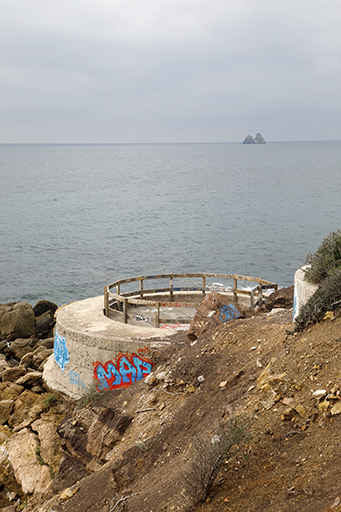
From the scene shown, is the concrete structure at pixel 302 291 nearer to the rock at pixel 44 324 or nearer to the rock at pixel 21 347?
the rock at pixel 21 347

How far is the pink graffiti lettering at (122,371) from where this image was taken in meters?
13.4

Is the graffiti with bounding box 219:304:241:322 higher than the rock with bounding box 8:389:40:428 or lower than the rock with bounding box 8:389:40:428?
higher

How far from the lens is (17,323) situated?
2559 cm

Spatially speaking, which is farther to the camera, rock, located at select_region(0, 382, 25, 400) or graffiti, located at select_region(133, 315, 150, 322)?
rock, located at select_region(0, 382, 25, 400)

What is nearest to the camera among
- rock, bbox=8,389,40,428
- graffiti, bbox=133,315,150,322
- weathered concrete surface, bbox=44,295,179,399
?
weathered concrete surface, bbox=44,295,179,399

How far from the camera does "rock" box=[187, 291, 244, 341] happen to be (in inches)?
475

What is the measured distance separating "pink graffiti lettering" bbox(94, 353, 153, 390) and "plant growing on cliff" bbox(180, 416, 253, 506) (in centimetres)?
665

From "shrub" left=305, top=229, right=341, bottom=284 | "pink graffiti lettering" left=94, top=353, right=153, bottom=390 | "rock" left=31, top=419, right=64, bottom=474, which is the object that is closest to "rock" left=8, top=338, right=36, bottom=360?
"rock" left=31, top=419, right=64, bottom=474

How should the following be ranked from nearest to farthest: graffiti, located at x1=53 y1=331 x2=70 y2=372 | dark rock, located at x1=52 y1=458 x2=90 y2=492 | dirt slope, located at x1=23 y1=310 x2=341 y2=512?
1. dirt slope, located at x1=23 y1=310 x2=341 y2=512
2. dark rock, located at x1=52 y1=458 x2=90 y2=492
3. graffiti, located at x1=53 y1=331 x2=70 y2=372

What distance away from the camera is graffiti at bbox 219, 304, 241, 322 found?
1295 centimetres

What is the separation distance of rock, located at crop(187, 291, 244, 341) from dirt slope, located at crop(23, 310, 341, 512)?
67cm

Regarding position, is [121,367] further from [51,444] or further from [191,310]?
[191,310]

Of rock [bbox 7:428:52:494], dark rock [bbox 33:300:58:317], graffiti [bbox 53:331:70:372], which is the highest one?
graffiti [bbox 53:331:70:372]

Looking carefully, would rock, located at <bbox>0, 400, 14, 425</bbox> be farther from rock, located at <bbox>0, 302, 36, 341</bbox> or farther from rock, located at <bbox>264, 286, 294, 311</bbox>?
rock, located at <bbox>0, 302, 36, 341</bbox>
